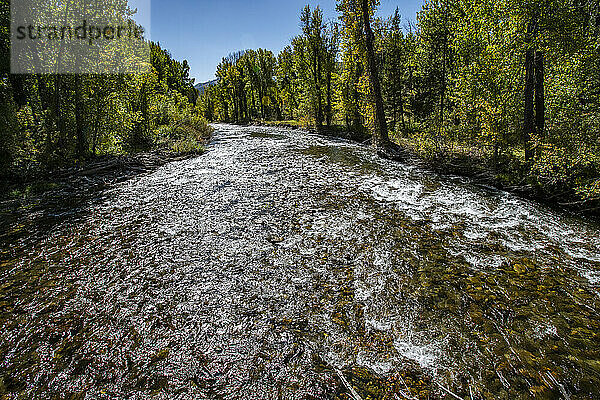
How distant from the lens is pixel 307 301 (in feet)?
17.9

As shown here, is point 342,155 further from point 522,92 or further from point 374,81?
point 522,92

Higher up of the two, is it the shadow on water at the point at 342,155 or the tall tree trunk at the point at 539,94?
the tall tree trunk at the point at 539,94

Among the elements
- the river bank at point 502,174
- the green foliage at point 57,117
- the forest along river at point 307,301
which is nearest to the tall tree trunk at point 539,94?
the river bank at point 502,174

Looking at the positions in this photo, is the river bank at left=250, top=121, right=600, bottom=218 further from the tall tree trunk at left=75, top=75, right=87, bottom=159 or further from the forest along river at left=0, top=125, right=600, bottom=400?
the tall tree trunk at left=75, top=75, right=87, bottom=159

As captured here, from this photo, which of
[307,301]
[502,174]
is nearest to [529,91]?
[502,174]

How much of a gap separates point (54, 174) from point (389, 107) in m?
35.7

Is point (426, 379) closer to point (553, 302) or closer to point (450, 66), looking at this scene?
point (553, 302)

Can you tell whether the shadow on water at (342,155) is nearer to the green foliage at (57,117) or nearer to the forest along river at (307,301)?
the forest along river at (307,301)

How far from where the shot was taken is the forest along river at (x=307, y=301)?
12.6 ft

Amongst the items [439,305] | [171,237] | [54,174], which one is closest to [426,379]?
[439,305]

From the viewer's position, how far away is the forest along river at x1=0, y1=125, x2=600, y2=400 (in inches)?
152

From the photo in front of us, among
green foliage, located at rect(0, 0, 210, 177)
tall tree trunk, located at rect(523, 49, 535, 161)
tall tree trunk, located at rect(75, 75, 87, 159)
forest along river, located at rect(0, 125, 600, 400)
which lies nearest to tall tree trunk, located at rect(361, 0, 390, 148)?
tall tree trunk, located at rect(523, 49, 535, 161)

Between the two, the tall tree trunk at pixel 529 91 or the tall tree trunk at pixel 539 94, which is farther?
the tall tree trunk at pixel 529 91

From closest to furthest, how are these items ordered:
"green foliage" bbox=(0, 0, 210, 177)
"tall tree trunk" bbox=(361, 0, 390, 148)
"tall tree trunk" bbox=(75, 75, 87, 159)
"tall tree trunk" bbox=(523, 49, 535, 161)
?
"tall tree trunk" bbox=(523, 49, 535, 161), "green foliage" bbox=(0, 0, 210, 177), "tall tree trunk" bbox=(75, 75, 87, 159), "tall tree trunk" bbox=(361, 0, 390, 148)
